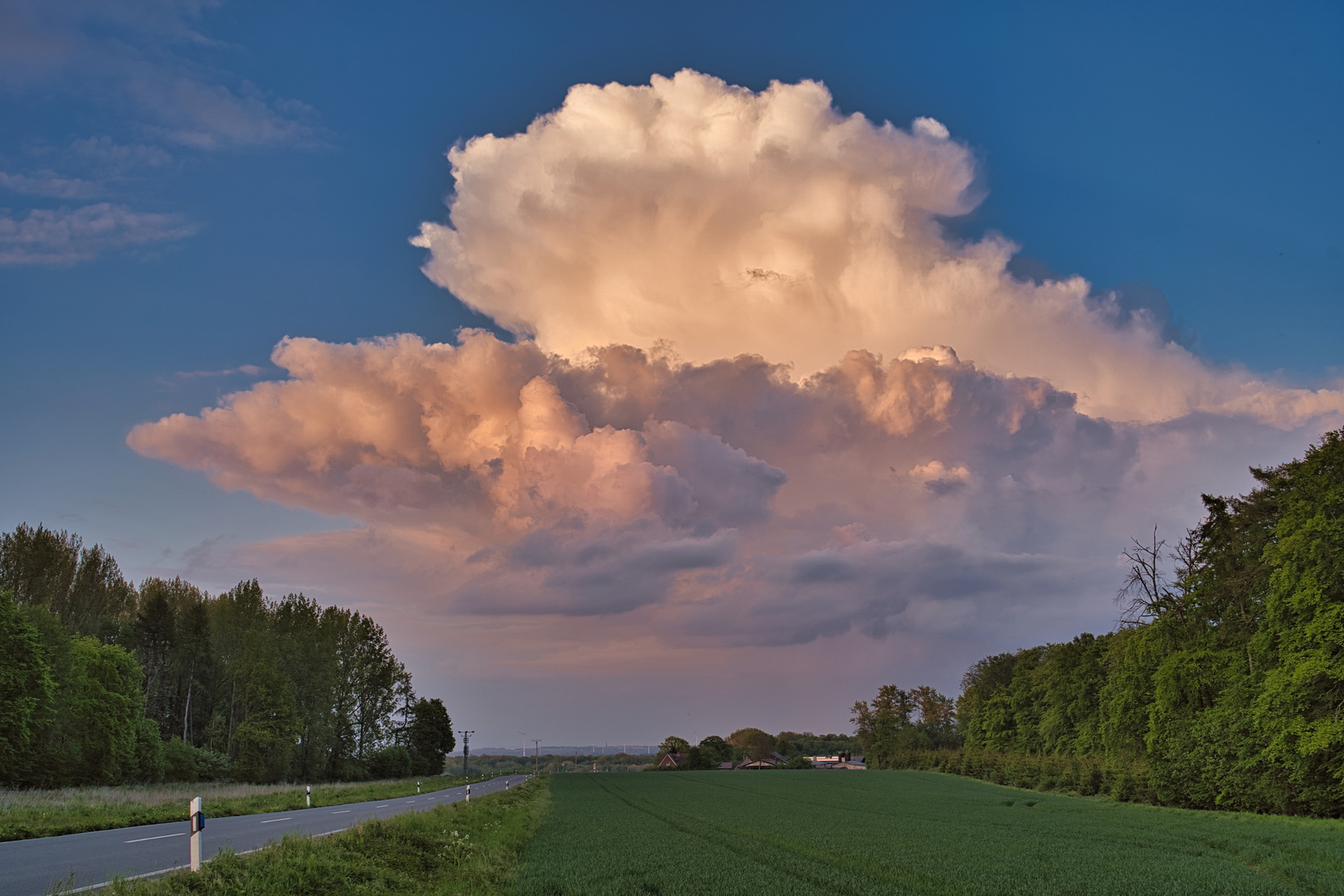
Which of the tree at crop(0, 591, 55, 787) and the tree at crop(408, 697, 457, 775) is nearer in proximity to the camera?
the tree at crop(0, 591, 55, 787)

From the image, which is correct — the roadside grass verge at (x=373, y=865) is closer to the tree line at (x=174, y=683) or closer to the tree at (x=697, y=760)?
the tree line at (x=174, y=683)

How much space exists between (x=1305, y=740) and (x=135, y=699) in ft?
247

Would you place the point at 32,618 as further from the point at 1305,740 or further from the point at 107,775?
the point at 1305,740

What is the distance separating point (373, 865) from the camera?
18.2 metres

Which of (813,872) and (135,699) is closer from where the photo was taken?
(813,872)

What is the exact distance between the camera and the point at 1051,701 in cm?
9525

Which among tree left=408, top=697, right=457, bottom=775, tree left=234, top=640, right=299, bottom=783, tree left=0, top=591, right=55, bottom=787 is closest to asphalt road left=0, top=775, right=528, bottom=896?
tree left=0, top=591, right=55, bottom=787

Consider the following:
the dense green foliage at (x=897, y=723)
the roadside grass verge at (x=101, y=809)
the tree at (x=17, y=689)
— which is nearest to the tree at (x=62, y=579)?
the tree at (x=17, y=689)

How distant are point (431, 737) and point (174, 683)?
4692 cm

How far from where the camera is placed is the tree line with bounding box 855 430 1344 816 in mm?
37688

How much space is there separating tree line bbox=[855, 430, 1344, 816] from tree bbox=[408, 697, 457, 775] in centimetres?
8641

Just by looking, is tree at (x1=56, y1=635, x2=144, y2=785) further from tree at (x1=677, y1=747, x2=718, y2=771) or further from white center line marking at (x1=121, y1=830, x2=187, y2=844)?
tree at (x1=677, y1=747, x2=718, y2=771)

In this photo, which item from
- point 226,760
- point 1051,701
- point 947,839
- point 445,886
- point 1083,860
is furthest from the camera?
point 1051,701

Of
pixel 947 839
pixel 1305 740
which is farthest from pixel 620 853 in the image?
pixel 1305 740
